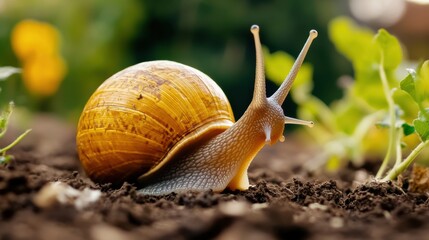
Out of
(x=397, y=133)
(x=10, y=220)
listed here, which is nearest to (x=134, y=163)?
(x=10, y=220)

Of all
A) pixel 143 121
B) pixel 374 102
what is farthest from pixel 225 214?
pixel 374 102

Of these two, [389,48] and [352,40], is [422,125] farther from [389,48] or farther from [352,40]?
[352,40]

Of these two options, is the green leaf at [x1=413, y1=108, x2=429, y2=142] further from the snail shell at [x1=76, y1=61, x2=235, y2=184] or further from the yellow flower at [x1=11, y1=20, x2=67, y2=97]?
the yellow flower at [x1=11, y1=20, x2=67, y2=97]

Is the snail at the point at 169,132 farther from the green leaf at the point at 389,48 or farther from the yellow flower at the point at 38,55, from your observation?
the yellow flower at the point at 38,55

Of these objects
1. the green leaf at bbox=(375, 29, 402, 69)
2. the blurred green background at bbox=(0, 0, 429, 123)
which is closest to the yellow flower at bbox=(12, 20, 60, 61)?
the blurred green background at bbox=(0, 0, 429, 123)

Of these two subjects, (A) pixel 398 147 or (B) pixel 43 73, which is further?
(B) pixel 43 73

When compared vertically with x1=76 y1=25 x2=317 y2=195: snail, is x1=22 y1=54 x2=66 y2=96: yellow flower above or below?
below
